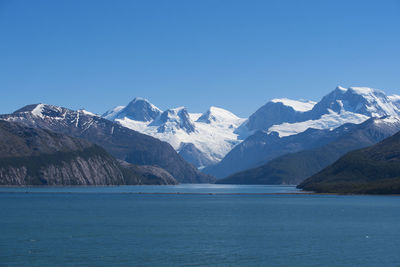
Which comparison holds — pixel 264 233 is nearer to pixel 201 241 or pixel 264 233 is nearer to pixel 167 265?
pixel 201 241

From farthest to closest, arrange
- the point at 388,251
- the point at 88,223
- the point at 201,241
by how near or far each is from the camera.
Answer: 1. the point at 88,223
2. the point at 201,241
3. the point at 388,251

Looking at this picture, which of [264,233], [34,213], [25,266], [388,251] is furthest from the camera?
[34,213]

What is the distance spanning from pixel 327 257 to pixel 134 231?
4482 centimetres

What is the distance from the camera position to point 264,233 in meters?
116

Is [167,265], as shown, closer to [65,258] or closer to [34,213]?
[65,258]

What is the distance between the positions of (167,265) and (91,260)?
37.1 feet

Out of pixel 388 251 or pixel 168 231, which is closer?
pixel 388 251

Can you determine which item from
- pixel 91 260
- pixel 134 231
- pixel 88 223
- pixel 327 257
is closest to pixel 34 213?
pixel 88 223

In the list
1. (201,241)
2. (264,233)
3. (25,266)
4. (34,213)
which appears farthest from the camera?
(34,213)

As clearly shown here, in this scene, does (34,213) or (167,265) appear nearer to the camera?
(167,265)

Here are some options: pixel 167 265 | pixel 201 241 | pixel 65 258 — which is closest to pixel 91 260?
pixel 65 258

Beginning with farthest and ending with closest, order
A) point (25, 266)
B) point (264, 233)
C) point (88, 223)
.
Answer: point (88, 223) → point (264, 233) → point (25, 266)

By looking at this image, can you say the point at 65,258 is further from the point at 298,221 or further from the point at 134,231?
the point at 298,221

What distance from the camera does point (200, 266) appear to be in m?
79.9
